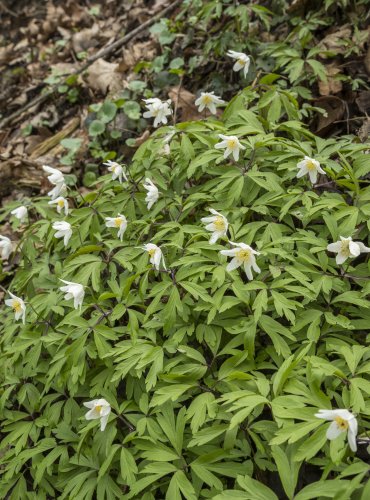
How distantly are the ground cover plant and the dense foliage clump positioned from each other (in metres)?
0.01

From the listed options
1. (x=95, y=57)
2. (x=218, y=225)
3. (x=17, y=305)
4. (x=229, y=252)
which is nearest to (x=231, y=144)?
(x=218, y=225)

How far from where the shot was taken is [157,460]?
2330 millimetres

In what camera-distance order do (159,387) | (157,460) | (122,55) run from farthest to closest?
(122,55), (159,387), (157,460)

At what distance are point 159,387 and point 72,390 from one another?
54 cm

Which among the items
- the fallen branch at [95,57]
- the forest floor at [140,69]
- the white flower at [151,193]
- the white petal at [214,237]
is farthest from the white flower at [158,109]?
the fallen branch at [95,57]

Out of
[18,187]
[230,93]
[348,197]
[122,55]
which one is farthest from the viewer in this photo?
[122,55]

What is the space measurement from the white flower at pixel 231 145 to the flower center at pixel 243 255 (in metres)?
0.76

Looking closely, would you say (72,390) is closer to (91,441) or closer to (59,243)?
(91,441)

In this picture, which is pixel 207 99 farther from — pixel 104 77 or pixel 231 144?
pixel 104 77

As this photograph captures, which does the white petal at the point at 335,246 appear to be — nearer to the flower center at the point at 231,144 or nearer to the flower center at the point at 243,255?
the flower center at the point at 243,255

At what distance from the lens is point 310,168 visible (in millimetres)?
2982

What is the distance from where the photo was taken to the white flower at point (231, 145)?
10.2ft

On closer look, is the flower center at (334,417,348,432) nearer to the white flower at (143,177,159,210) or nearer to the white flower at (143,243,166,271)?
the white flower at (143,243,166,271)

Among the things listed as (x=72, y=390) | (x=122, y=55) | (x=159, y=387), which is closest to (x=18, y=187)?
(x=122, y=55)
